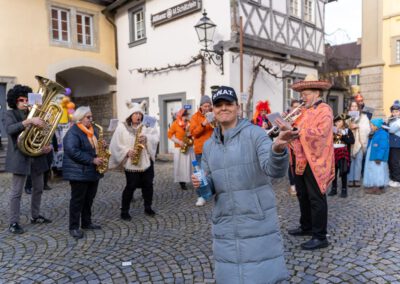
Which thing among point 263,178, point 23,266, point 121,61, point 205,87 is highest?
point 121,61

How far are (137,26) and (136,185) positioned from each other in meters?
10.5

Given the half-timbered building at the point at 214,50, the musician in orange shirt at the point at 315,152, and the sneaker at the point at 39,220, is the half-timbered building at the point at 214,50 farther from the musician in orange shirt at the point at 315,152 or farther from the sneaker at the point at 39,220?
the sneaker at the point at 39,220

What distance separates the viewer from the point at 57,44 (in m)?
12.9

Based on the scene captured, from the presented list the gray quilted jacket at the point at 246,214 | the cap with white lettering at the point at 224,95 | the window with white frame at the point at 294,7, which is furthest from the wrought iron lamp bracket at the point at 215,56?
the gray quilted jacket at the point at 246,214

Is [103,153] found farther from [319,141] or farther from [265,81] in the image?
[265,81]

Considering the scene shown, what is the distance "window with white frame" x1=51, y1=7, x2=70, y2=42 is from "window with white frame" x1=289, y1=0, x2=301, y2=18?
8554 mm

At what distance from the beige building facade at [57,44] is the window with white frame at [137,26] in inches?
47.2

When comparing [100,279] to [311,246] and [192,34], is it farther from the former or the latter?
[192,34]

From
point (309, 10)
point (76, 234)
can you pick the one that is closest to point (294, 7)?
point (309, 10)

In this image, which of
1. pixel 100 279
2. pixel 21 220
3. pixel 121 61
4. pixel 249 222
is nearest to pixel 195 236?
pixel 100 279

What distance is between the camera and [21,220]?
5270 millimetres

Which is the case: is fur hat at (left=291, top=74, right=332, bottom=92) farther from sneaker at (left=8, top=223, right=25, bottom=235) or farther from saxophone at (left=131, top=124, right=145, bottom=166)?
sneaker at (left=8, top=223, right=25, bottom=235)

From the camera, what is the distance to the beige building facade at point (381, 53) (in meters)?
17.5

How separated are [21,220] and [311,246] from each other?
14.0 ft
